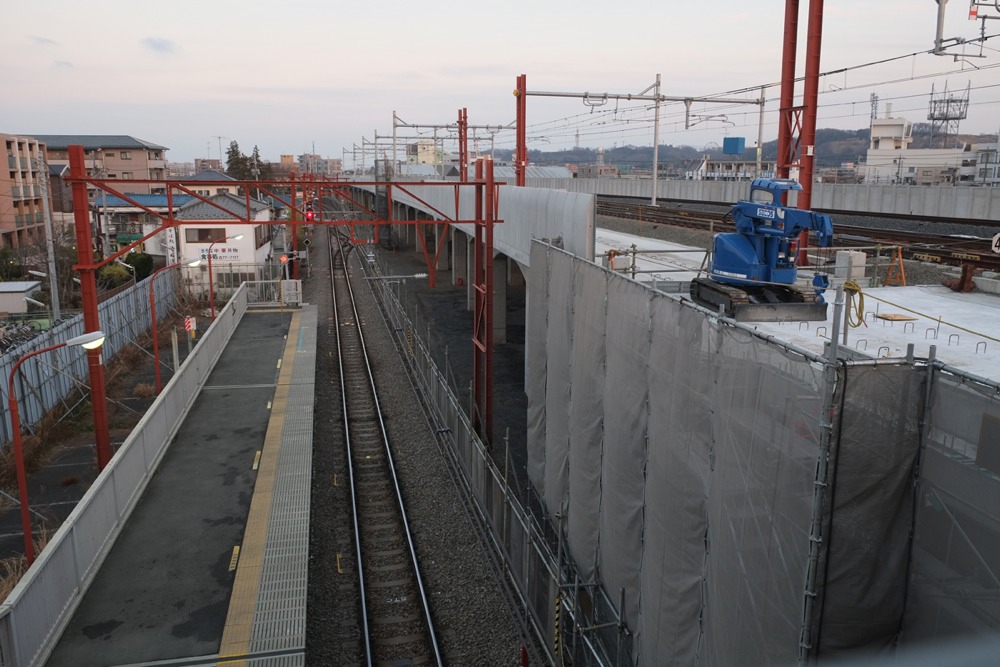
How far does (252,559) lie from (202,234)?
102 ft

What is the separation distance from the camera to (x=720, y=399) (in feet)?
21.6

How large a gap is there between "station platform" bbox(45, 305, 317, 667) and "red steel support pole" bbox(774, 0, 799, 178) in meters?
11.1

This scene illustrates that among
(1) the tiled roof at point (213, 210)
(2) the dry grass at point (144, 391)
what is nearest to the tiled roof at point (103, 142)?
(1) the tiled roof at point (213, 210)

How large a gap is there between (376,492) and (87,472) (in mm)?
6317

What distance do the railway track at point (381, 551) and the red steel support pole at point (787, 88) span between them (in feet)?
33.5

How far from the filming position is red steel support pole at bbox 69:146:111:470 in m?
11.5

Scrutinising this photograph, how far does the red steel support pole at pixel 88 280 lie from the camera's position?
1148 centimetres

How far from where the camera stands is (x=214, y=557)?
1133 cm

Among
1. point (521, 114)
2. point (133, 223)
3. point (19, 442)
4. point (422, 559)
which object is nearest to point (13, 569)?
point (19, 442)

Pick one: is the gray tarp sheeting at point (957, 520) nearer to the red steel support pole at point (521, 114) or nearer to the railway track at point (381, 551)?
the railway track at point (381, 551)

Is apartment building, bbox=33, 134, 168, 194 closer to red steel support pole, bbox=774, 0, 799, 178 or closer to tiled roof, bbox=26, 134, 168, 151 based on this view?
tiled roof, bbox=26, 134, 168, 151

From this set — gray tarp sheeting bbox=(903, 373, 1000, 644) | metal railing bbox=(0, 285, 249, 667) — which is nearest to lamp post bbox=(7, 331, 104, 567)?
metal railing bbox=(0, 285, 249, 667)

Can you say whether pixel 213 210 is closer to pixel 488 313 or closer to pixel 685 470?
pixel 488 313

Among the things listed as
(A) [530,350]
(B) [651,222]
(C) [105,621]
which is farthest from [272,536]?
(B) [651,222]
